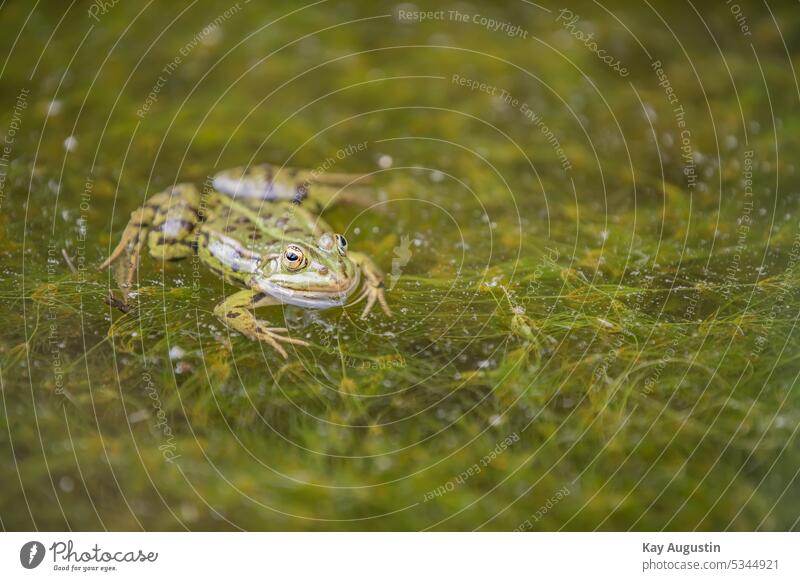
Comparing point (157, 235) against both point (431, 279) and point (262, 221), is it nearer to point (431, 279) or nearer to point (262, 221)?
point (262, 221)

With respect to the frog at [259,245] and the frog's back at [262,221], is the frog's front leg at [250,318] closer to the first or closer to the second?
the frog at [259,245]

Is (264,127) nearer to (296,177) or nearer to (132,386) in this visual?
(296,177)

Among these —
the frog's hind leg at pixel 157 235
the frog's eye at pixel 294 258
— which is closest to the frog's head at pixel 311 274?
the frog's eye at pixel 294 258

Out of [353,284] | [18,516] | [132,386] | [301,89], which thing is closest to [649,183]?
[353,284]
